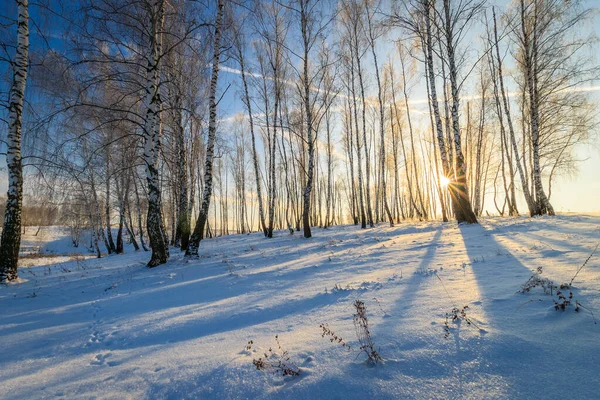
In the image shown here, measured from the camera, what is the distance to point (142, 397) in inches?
71.5

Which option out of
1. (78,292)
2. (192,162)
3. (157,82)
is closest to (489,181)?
(192,162)

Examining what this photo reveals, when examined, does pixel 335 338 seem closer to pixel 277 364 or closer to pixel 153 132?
pixel 277 364

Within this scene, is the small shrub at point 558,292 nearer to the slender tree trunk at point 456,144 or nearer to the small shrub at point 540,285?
the small shrub at point 540,285

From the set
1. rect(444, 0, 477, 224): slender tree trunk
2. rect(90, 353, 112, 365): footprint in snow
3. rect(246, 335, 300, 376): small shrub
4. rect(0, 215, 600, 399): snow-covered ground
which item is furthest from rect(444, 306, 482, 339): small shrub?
rect(444, 0, 477, 224): slender tree trunk

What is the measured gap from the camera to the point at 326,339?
2309 mm

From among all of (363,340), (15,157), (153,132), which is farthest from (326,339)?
(15,157)

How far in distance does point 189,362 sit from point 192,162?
14.8 m

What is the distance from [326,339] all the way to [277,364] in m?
0.52

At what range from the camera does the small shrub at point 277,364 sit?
1.85m

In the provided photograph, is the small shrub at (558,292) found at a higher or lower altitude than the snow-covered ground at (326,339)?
higher

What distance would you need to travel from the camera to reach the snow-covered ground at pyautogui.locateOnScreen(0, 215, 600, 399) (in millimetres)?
1599

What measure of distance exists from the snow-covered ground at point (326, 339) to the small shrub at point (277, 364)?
5 centimetres


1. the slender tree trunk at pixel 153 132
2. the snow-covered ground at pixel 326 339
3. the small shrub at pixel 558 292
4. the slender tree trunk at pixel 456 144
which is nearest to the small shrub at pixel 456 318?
the snow-covered ground at pixel 326 339

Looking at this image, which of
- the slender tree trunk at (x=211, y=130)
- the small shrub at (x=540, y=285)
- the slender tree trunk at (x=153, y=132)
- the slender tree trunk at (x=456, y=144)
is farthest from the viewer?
the slender tree trunk at (x=456, y=144)
